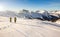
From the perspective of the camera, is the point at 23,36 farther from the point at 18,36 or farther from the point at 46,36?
the point at 46,36

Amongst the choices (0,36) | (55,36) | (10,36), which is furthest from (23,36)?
(55,36)

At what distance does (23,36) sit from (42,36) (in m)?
1.96

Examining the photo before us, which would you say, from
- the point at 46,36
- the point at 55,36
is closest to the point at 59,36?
the point at 55,36

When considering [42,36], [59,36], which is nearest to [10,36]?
[42,36]

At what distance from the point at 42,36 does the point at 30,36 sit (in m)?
1.25

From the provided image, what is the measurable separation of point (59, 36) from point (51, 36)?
0.95 m

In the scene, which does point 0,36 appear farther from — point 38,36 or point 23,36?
point 38,36

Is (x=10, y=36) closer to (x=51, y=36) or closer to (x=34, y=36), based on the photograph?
(x=34, y=36)

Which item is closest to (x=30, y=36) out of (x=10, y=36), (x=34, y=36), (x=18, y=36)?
(x=34, y=36)

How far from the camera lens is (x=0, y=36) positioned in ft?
39.4

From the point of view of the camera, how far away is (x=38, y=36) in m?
11.9

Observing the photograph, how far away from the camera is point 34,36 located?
11.9 metres

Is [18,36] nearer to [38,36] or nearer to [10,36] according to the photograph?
[10,36]

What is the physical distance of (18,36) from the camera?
11984mm
